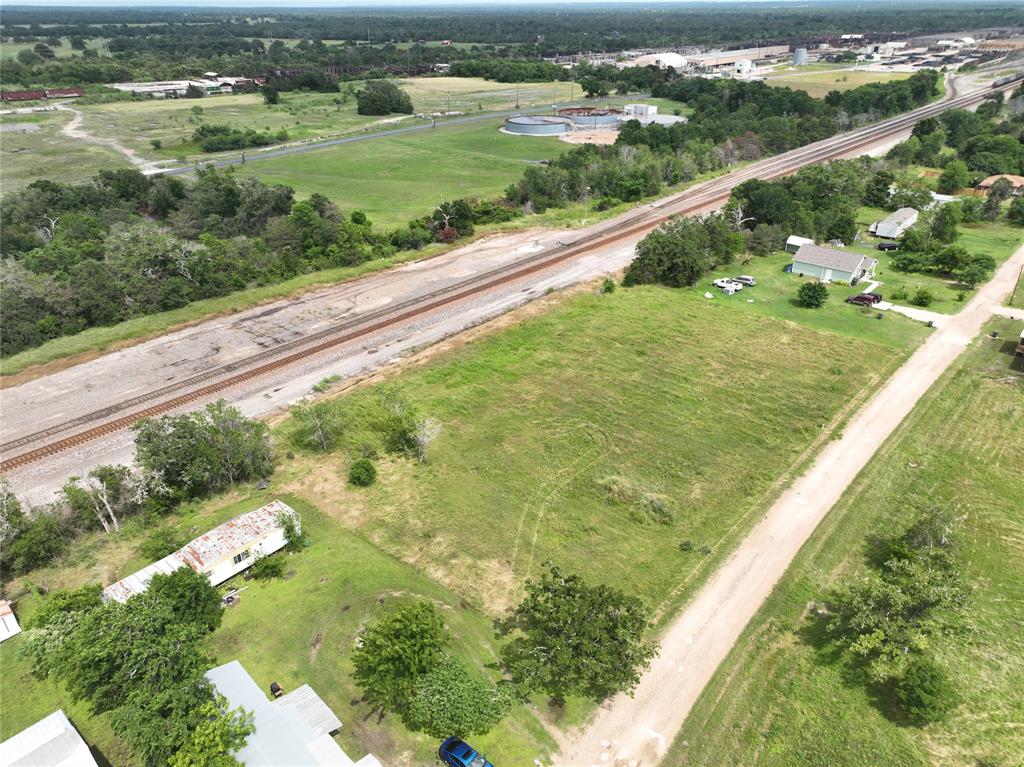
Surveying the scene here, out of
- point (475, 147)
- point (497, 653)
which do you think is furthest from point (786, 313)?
point (475, 147)

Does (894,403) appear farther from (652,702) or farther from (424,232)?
(424,232)

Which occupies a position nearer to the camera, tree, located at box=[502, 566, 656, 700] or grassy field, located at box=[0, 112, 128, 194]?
tree, located at box=[502, 566, 656, 700]

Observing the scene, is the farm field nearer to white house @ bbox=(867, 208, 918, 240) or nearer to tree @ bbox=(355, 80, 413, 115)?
tree @ bbox=(355, 80, 413, 115)

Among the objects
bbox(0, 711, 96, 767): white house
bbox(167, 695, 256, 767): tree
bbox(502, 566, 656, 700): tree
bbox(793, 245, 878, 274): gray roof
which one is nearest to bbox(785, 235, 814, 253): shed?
bbox(793, 245, 878, 274): gray roof

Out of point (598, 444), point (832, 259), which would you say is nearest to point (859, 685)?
point (598, 444)

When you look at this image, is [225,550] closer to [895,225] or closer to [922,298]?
[922,298]
